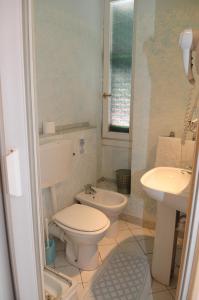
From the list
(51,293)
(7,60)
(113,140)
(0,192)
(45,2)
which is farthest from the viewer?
(113,140)

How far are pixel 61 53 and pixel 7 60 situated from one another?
137 cm

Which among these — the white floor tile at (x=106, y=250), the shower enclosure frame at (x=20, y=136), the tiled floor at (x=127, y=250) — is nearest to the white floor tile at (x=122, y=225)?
the tiled floor at (x=127, y=250)

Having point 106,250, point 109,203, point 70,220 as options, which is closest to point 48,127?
point 70,220

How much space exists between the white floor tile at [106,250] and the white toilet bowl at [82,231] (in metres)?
0.12

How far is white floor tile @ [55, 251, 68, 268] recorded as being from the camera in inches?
68.8

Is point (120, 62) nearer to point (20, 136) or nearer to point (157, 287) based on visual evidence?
point (20, 136)

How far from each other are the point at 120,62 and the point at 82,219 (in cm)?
167

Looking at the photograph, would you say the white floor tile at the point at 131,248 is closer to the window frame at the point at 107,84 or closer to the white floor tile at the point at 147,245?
the white floor tile at the point at 147,245

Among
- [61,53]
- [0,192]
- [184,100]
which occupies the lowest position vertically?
[0,192]

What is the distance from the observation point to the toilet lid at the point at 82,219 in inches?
61.8

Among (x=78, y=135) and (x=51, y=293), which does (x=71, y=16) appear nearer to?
(x=78, y=135)

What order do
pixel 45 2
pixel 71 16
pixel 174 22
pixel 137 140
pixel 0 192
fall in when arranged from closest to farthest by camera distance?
1. pixel 0 192
2. pixel 45 2
3. pixel 174 22
4. pixel 71 16
5. pixel 137 140

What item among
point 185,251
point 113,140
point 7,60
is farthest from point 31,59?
point 113,140

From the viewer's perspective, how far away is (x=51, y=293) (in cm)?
116
